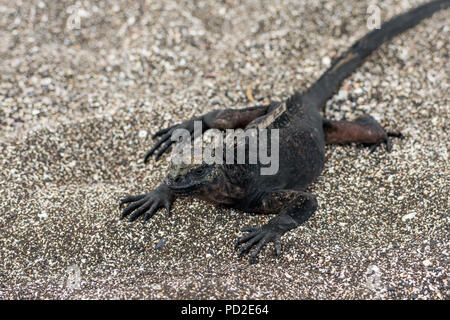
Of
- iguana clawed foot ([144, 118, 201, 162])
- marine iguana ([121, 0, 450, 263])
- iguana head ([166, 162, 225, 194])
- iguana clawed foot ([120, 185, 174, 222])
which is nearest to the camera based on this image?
iguana head ([166, 162, 225, 194])

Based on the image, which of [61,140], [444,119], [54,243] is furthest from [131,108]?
[444,119]

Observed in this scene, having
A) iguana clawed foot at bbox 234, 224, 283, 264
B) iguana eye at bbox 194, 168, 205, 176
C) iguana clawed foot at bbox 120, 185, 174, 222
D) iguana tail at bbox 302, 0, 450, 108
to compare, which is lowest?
iguana clawed foot at bbox 120, 185, 174, 222

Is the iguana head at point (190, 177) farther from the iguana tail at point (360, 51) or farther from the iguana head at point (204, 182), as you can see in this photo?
the iguana tail at point (360, 51)

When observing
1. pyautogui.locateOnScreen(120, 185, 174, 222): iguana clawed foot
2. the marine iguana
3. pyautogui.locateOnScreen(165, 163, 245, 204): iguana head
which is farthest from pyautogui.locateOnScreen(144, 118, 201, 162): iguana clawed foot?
pyautogui.locateOnScreen(165, 163, 245, 204): iguana head

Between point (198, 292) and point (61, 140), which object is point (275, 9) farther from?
point (198, 292)

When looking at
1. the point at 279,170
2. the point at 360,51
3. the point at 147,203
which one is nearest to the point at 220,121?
the point at 279,170

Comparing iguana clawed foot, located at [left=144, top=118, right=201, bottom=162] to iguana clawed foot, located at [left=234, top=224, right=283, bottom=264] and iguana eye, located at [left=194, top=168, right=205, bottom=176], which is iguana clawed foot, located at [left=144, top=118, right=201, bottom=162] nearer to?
iguana eye, located at [left=194, top=168, right=205, bottom=176]

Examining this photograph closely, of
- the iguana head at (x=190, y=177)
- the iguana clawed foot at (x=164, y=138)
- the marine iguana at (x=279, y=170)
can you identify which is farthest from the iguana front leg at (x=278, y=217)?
the iguana clawed foot at (x=164, y=138)
